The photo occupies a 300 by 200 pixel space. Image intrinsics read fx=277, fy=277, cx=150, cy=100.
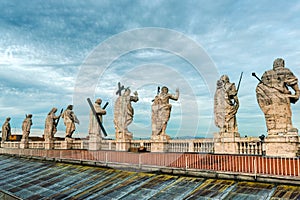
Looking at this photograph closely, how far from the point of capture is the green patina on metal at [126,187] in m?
8.95

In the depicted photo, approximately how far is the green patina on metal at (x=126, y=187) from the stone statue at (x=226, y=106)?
12.9 feet

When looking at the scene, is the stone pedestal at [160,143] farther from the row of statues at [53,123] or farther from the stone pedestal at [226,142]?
the row of statues at [53,123]

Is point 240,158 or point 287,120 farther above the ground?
point 287,120

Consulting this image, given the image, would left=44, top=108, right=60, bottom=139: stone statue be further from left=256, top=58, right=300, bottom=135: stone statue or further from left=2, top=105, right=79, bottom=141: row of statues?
left=256, top=58, right=300, bottom=135: stone statue

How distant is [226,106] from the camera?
14.2 m

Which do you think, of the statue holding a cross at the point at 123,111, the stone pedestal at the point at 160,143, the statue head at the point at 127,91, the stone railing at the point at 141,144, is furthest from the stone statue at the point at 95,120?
the stone pedestal at the point at 160,143

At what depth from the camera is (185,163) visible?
12.2 metres

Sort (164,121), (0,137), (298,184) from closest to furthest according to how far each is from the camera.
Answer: (298,184) < (164,121) < (0,137)

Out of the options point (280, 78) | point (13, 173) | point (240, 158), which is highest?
point (280, 78)

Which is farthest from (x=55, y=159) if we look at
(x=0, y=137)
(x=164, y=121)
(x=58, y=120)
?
(x=0, y=137)

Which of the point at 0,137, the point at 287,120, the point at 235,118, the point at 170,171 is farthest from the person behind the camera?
the point at 0,137

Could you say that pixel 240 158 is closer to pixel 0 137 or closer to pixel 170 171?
pixel 170 171

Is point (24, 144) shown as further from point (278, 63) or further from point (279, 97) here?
point (278, 63)

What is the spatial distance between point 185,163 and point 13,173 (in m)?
13.3
